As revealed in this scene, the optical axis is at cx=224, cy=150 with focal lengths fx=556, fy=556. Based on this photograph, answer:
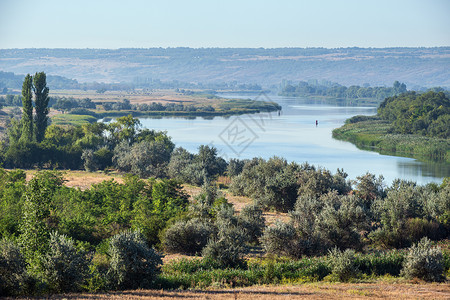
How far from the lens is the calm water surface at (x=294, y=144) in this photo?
45.7 metres

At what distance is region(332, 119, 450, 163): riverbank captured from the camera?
54.6 m

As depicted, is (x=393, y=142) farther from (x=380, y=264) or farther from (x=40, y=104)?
(x=380, y=264)

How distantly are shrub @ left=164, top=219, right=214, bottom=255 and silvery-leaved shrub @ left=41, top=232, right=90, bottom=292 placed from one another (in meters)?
5.82

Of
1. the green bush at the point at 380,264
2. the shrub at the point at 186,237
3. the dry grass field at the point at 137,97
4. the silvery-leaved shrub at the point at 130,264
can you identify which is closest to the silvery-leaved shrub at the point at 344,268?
the green bush at the point at 380,264

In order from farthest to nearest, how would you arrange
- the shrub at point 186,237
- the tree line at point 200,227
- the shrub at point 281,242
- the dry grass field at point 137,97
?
the dry grass field at point 137,97 → the shrub at point 186,237 → the shrub at point 281,242 → the tree line at point 200,227

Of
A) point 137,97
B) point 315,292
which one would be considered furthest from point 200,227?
point 137,97

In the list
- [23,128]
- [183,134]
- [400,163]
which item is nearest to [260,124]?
[183,134]

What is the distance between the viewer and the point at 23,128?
1748 inches

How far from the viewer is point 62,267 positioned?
1352cm

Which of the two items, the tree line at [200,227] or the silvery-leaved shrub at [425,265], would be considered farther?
the silvery-leaved shrub at [425,265]

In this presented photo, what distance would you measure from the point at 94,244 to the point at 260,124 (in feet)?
202

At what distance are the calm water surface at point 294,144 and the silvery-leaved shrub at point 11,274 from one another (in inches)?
1216

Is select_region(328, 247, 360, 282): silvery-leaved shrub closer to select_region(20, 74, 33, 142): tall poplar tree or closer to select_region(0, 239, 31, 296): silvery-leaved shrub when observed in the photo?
select_region(0, 239, 31, 296): silvery-leaved shrub

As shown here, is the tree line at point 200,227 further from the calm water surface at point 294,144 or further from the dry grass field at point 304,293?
the calm water surface at point 294,144
